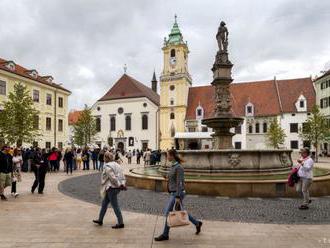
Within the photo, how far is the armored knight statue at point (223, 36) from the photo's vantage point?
59.0 feet

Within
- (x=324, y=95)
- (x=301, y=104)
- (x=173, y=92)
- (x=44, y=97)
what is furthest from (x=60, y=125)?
(x=324, y=95)

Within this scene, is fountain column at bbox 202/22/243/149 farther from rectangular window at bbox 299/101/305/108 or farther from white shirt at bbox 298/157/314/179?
rectangular window at bbox 299/101/305/108

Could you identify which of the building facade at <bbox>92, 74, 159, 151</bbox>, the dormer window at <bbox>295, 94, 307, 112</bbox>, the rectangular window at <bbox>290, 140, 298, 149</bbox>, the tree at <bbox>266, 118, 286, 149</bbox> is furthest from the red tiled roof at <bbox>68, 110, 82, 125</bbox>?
the dormer window at <bbox>295, 94, 307, 112</bbox>

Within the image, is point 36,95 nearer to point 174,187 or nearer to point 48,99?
point 48,99

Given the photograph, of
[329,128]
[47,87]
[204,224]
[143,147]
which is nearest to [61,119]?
[47,87]

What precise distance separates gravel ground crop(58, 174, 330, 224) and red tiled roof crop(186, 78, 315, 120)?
147ft

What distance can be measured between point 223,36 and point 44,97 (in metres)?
33.2

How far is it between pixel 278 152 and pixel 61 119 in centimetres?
3973

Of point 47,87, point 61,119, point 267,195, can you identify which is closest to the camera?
point 267,195

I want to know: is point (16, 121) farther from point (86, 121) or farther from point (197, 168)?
point (86, 121)

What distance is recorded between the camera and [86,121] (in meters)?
55.0

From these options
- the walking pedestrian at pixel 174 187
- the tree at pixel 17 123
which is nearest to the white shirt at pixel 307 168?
the walking pedestrian at pixel 174 187

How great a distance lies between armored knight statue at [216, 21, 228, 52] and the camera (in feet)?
59.0

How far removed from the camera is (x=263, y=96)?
6062 cm
